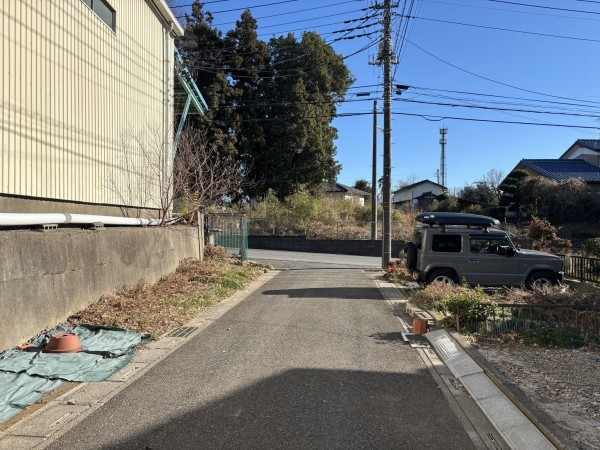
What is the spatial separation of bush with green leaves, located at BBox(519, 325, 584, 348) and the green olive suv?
16.6 ft

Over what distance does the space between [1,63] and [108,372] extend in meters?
5.32

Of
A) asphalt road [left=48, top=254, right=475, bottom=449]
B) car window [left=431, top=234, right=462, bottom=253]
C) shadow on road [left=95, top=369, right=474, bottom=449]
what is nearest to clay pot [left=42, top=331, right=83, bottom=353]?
asphalt road [left=48, top=254, right=475, bottom=449]

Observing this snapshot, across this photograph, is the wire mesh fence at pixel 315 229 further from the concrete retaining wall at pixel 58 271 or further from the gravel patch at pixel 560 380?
the gravel patch at pixel 560 380

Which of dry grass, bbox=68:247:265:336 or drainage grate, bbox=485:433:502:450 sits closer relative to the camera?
drainage grate, bbox=485:433:502:450

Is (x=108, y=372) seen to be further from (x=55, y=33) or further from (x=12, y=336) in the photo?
(x=55, y=33)

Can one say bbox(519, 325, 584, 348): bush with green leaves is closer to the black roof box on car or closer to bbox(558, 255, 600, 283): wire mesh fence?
the black roof box on car

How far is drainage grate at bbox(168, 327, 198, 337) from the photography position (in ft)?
25.8

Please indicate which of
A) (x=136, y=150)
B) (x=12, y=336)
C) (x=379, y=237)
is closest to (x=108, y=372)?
(x=12, y=336)

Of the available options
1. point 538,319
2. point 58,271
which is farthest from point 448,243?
point 58,271

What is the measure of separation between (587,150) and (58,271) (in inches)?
1963

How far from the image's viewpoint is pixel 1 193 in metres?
7.76

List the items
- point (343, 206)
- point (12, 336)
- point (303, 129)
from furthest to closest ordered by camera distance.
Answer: point (343, 206) < point (303, 129) < point (12, 336)

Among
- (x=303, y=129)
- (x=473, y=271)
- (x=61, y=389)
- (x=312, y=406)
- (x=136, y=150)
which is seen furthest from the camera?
(x=303, y=129)

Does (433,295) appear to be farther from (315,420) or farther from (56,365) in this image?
(56,365)
